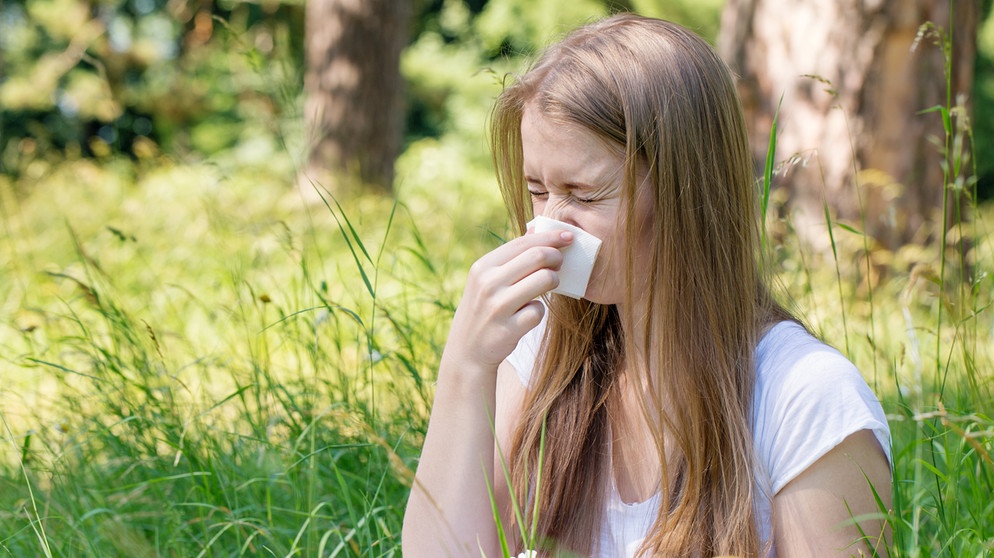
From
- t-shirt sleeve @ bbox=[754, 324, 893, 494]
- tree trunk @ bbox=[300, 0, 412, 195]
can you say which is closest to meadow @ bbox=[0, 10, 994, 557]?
t-shirt sleeve @ bbox=[754, 324, 893, 494]

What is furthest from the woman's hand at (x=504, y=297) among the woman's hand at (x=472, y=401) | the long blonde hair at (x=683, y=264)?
the long blonde hair at (x=683, y=264)

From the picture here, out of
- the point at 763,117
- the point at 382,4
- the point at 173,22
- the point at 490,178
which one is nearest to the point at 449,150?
the point at 490,178

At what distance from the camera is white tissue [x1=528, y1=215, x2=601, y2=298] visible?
4.67ft

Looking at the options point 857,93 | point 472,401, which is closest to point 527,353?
point 472,401

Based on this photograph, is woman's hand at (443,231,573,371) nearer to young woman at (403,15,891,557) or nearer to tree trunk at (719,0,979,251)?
young woman at (403,15,891,557)

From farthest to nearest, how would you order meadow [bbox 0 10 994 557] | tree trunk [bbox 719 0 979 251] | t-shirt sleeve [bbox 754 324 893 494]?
tree trunk [bbox 719 0 979 251] → meadow [bbox 0 10 994 557] → t-shirt sleeve [bbox 754 324 893 494]

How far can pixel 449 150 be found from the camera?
35.7ft

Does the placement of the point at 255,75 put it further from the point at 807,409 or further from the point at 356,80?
the point at 807,409

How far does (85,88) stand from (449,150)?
694 cm

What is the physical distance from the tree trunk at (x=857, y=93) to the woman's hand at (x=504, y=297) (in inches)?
109

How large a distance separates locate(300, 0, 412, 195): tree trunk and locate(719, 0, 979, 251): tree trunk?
11.7 ft

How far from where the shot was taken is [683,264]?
1.45 meters

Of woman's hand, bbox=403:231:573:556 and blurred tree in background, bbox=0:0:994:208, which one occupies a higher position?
blurred tree in background, bbox=0:0:994:208

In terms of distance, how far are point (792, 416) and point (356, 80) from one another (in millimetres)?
6394
